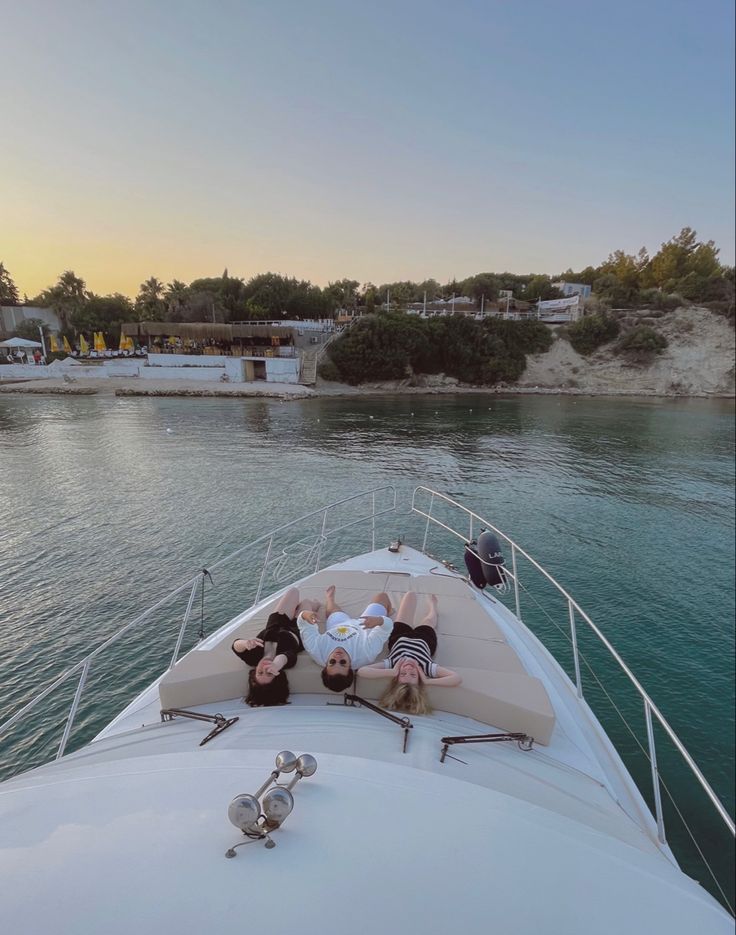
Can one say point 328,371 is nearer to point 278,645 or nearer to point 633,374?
point 633,374

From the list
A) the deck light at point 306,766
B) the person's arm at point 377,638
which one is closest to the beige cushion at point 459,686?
the person's arm at point 377,638

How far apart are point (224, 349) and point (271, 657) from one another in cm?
6249

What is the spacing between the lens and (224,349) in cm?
6103

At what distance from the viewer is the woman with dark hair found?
4262 millimetres

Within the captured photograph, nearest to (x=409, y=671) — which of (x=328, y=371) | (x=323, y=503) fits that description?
(x=323, y=503)

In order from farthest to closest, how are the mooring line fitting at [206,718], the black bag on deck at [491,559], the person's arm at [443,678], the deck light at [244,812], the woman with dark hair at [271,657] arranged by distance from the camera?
the black bag on deck at [491,559], the woman with dark hair at [271,657], the person's arm at [443,678], the mooring line fitting at [206,718], the deck light at [244,812]

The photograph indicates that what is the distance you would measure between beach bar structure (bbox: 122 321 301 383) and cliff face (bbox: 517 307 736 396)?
1449 inches

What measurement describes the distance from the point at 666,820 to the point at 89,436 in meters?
34.0

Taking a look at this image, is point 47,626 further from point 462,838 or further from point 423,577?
point 462,838

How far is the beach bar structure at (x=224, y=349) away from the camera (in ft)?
185

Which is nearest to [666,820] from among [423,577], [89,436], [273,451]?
[423,577]

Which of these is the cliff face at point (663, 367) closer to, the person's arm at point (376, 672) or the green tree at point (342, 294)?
the green tree at point (342, 294)

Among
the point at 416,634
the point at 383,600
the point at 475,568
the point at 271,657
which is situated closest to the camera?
the point at 271,657

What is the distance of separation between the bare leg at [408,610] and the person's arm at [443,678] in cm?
114
